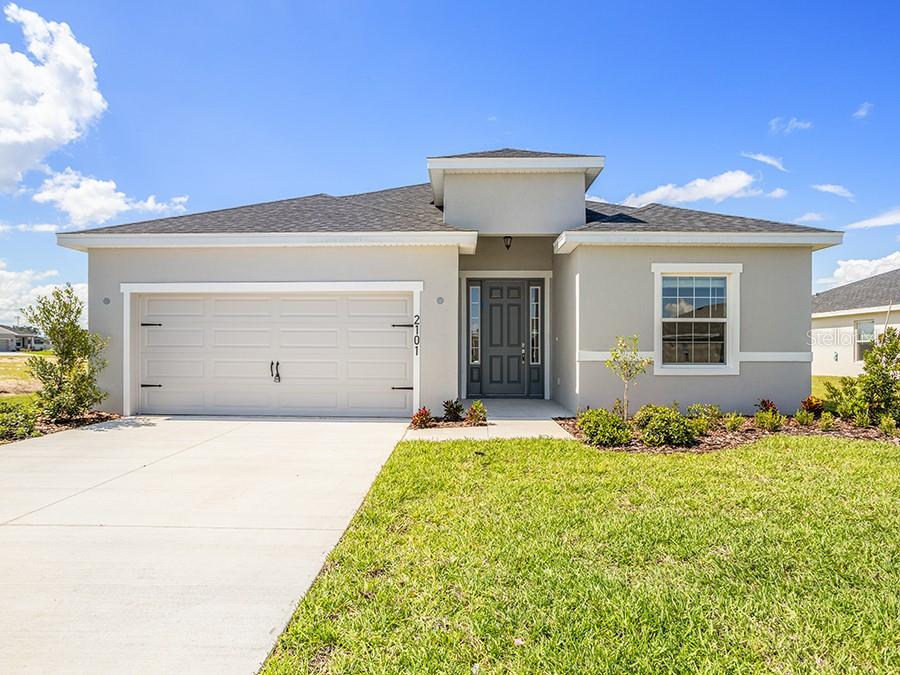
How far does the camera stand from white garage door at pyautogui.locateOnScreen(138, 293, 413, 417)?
880 cm

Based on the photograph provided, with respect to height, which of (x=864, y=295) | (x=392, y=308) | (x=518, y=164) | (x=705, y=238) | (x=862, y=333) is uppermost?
(x=518, y=164)

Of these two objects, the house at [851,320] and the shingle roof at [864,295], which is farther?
the shingle roof at [864,295]

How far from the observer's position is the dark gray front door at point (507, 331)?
11.1 meters

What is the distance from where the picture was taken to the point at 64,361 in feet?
27.1

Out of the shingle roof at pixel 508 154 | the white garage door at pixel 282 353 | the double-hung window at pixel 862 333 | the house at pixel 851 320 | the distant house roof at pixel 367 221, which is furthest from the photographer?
the double-hung window at pixel 862 333

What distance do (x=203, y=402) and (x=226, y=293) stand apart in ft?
7.24

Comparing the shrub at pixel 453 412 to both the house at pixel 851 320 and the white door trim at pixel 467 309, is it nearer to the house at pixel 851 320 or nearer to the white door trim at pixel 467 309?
the white door trim at pixel 467 309

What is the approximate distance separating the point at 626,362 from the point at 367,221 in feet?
18.3

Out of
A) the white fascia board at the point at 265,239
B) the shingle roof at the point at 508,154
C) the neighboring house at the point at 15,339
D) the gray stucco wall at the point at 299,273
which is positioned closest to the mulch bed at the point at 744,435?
the gray stucco wall at the point at 299,273

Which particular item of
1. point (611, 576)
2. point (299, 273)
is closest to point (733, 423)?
point (611, 576)

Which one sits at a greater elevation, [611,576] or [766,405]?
[766,405]

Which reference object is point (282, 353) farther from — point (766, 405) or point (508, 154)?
point (766, 405)

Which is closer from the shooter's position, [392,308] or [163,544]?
[163,544]

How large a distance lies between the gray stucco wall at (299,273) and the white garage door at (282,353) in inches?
15.3
